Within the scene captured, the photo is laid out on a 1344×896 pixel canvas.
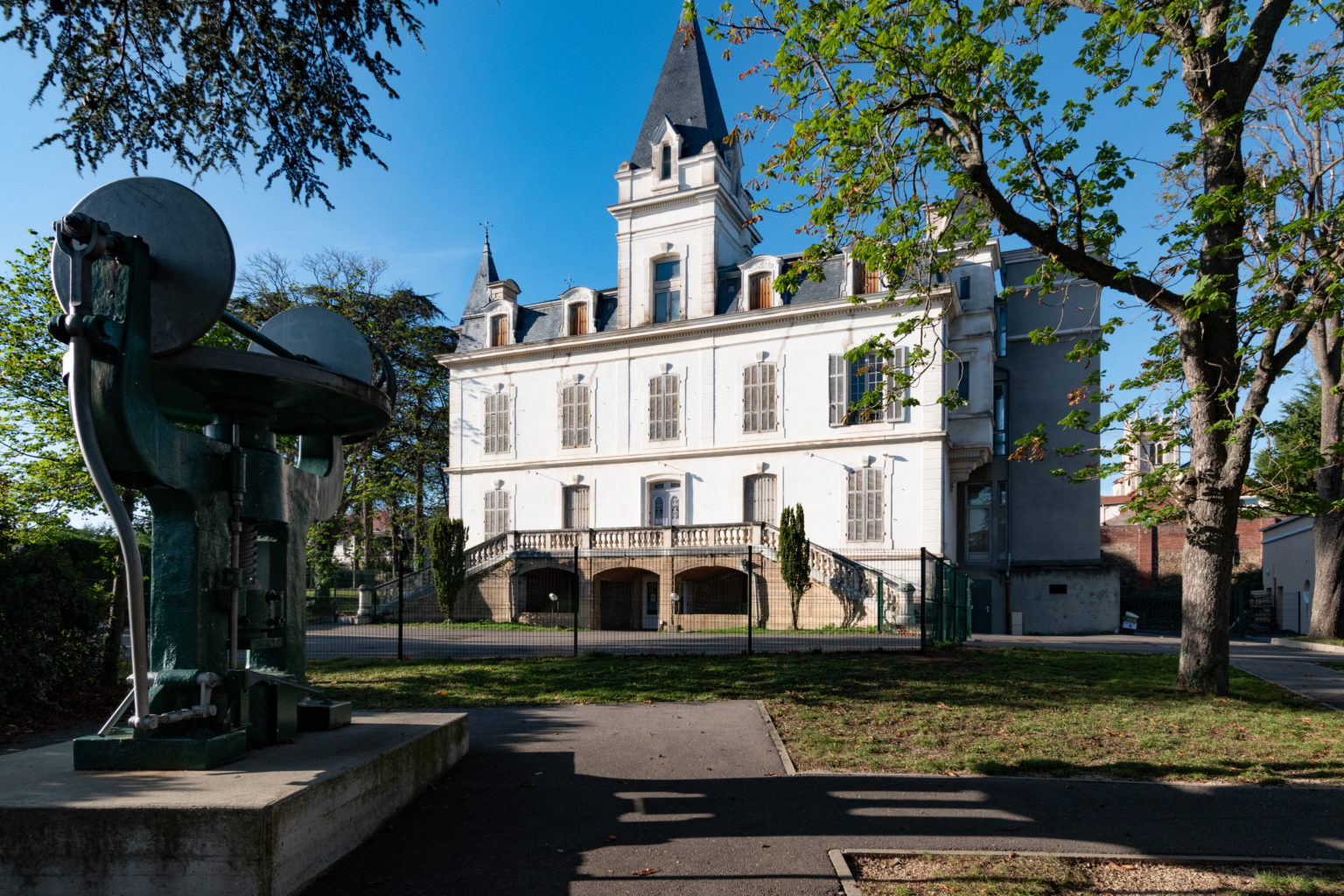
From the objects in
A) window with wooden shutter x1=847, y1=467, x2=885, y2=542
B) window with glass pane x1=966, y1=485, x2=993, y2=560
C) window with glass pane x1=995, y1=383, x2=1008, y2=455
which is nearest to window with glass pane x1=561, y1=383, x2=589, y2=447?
window with wooden shutter x1=847, y1=467, x2=885, y2=542

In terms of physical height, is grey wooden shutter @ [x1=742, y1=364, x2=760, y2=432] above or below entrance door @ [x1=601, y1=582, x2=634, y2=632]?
above

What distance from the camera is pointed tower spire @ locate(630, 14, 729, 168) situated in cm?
3012

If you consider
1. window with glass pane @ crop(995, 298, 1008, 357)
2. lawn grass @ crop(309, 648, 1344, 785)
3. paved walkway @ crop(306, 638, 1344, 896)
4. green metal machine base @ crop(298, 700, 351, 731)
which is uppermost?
window with glass pane @ crop(995, 298, 1008, 357)

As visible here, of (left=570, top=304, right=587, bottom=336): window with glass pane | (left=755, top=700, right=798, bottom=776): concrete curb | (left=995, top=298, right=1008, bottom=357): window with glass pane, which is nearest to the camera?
(left=755, top=700, right=798, bottom=776): concrete curb

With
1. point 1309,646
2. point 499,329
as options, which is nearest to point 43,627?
point 1309,646

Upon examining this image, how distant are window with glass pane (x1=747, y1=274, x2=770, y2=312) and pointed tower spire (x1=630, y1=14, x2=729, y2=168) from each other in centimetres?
539

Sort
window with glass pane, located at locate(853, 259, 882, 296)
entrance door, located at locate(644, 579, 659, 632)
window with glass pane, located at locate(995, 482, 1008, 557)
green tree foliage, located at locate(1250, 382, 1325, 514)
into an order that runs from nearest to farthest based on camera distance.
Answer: green tree foliage, located at locate(1250, 382, 1325, 514)
window with glass pane, located at locate(853, 259, 882, 296)
entrance door, located at locate(644, 579, 659, 632)
window with glass pane, located at locate(995, 482, 1008, 557)

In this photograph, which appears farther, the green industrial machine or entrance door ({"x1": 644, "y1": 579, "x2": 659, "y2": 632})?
entrance door ({"x1": 644, "y1": 579, "x2": 659, "y2": 632})

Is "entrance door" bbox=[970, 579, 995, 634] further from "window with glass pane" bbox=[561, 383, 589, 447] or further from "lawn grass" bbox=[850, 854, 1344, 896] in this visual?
"lawn grass" bbox=[850, 854, 1344, 896]

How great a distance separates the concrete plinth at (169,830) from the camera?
3574 millimetres

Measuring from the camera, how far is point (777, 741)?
7316mm

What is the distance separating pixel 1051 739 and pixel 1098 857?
327 cm

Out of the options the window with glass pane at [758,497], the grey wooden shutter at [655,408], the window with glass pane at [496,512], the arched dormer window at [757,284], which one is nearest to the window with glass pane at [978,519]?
the window with glass pane at [758,497]

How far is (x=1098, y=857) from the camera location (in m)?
4.50
